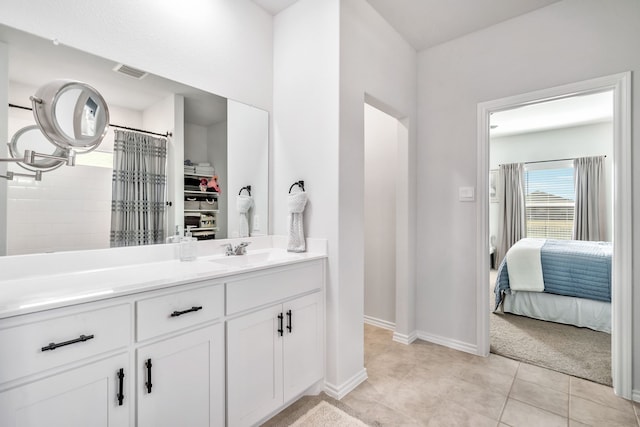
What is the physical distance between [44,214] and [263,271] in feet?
3.30

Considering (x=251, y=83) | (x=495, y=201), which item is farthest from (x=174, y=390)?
(x=495, y=201)

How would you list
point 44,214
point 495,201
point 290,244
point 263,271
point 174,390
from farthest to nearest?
point 495,201, point 290,244, point 263,271, point 44,214, point 174,390

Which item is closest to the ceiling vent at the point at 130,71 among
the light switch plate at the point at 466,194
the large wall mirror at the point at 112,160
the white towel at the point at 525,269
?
the large wall mirror at the point at 112,160

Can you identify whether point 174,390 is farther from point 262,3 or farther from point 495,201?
point 495,201

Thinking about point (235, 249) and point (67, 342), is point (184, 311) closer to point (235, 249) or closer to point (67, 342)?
point (67, 342)

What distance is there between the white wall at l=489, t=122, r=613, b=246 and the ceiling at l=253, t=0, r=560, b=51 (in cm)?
340

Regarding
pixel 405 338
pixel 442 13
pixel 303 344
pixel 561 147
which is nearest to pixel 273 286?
pixel 303 344

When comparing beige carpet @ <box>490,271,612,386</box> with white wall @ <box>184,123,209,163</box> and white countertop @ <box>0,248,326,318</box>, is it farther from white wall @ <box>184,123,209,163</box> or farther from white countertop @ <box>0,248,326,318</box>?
white wall @ <box>184,123,209,163</box>

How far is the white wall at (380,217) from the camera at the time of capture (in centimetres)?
303

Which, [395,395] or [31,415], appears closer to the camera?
[31,415]

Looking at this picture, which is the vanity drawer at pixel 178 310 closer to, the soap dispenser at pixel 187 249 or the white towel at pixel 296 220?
the soap dispenser at pixel 187 249

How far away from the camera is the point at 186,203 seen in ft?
6.15

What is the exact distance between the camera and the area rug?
167 cm

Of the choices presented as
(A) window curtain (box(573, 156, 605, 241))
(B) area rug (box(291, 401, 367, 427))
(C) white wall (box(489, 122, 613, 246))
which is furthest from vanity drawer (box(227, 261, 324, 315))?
(A) window curtain (box(573, 156, 605, 241))
